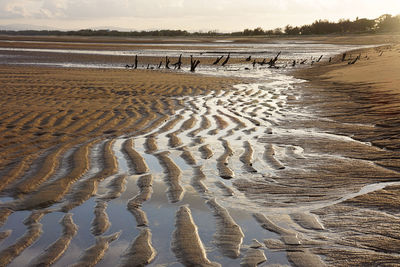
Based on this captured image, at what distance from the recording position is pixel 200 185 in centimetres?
443

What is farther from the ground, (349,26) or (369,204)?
(349,26)

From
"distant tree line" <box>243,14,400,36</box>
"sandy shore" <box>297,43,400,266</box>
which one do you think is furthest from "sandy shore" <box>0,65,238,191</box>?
"distant tree line" <box>243,14,400,36</box>

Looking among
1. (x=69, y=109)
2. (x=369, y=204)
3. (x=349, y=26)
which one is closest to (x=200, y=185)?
(x=369, y=204)

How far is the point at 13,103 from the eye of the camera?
9.32 metres

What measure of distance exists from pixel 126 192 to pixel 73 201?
486 millimetres

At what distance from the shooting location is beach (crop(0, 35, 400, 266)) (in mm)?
3008

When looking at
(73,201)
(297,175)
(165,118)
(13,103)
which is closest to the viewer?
(73,201)

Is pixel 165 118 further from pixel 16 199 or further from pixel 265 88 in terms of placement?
pixel 265 88

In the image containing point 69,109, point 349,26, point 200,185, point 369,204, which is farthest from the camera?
point 349,26

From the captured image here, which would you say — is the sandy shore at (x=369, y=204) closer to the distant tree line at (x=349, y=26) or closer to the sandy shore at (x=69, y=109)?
the sandy shore at (x=69, y=109)

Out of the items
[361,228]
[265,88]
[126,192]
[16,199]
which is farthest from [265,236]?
[265,88]

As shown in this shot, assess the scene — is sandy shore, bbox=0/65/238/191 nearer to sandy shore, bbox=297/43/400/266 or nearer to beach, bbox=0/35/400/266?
beach, bbox=0/35/400/266

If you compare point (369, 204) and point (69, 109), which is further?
point (69, 109)

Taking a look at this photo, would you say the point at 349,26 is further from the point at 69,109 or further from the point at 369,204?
the point at 369,204
